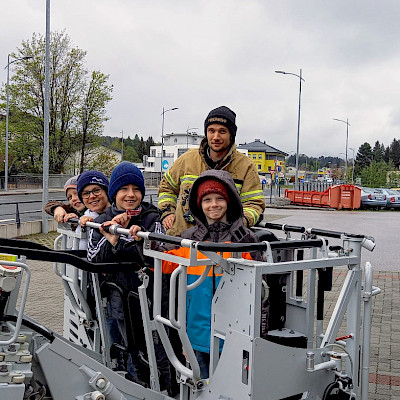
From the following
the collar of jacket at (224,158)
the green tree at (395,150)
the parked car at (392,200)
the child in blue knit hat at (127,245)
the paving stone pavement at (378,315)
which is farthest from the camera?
the green tree at (395,150)

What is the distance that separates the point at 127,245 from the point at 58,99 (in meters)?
35.2

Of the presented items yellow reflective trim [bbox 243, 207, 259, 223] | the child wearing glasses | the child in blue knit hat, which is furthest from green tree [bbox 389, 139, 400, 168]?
the child in blue knit hat

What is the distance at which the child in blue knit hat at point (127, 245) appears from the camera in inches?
137

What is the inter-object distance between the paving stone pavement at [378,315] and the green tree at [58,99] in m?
27.2

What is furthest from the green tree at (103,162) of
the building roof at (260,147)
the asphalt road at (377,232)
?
the building roof at (260,147)

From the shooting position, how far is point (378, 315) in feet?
24.0

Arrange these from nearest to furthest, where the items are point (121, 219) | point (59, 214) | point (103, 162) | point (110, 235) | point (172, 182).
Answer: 1. point (110, 235)
2. point (121, 219)
3. point (172, 182)
4. point (59, 214)
5. point (103, 162)

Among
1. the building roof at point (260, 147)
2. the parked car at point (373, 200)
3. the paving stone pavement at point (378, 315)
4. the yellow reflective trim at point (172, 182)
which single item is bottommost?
the paving stone pavement at point (378, 315)

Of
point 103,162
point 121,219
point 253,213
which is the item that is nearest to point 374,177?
point 103,162

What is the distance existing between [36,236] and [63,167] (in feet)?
89.6

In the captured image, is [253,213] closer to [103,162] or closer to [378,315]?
[378,315]

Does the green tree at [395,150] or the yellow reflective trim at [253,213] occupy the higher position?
the green tree at [395,150]

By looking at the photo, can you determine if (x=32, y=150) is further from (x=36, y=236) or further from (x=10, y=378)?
(x=10, y=378)

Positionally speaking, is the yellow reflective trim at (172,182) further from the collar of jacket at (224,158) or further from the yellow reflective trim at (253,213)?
the yellow reflective trim at (253,213)
